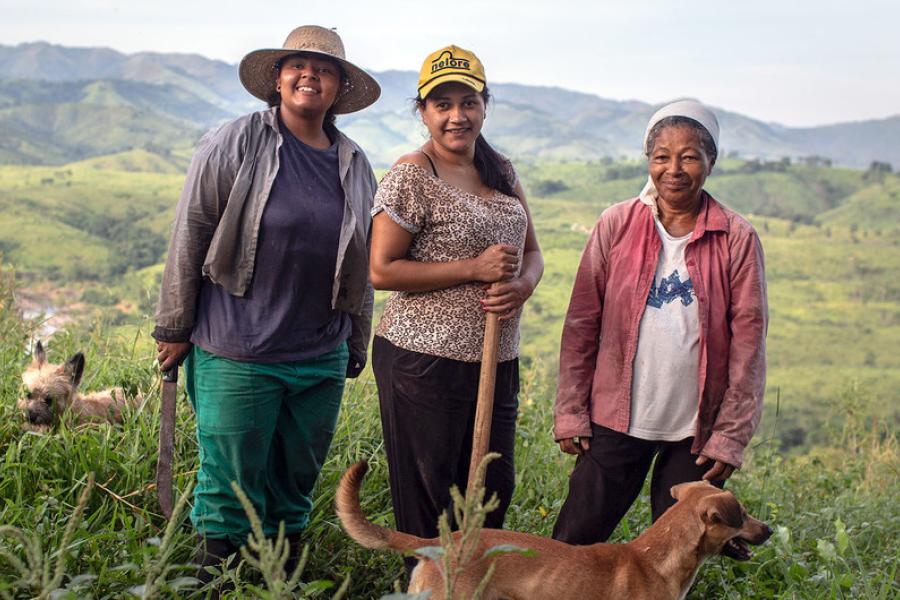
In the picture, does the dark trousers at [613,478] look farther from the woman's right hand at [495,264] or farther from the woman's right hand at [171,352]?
the woman's right hand at [171,352]

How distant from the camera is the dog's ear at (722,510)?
2.63m

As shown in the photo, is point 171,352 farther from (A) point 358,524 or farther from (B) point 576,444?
(B) point 576,444

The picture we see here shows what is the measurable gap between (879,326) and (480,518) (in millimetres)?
79687

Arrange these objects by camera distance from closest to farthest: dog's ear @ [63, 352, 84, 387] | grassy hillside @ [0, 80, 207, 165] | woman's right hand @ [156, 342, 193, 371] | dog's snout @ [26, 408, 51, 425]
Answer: woman's right hand @ [156, 342, 193, 371] → dog's snout @ [26, 408, 51, 425] → dog's ear @ [63, 352, 84, 387] → grassy hillside @ [0, 80, 207, 165]

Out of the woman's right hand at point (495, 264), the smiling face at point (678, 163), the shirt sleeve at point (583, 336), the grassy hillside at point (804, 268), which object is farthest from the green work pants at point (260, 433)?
the grassy hillside at point (804, 268)

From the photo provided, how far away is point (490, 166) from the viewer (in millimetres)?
3051

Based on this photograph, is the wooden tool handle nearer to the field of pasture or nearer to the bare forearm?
the bare forearm

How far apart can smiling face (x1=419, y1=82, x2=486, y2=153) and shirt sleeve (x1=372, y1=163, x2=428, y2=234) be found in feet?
0.64

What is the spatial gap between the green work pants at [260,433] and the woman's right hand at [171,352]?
0.15ft

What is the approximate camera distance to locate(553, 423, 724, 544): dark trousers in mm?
2994

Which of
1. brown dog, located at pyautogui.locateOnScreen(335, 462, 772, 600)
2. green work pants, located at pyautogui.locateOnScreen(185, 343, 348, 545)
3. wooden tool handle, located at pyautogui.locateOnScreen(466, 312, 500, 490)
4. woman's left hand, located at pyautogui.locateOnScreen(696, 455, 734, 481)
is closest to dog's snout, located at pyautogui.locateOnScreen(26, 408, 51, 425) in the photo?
green work pants, located at pyautogui.locateOnScreen(185, 343, 348, 545)

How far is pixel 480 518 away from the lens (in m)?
1.61

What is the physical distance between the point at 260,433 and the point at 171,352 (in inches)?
16.9

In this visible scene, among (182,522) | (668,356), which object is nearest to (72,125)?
(182,522)
